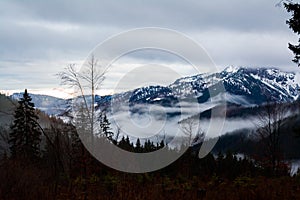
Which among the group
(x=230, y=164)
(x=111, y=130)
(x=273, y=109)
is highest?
(x=273, y=109)

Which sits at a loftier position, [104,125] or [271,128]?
[271,128]

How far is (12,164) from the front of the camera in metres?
9.91

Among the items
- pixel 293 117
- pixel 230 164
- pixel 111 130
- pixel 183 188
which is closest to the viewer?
pixel 183 188

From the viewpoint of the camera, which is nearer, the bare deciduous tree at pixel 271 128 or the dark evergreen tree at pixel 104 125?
the dark evergreen tree at pixel 104 125

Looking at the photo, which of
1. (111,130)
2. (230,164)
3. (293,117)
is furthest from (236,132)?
(111,130)

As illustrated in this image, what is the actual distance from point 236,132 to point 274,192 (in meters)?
156

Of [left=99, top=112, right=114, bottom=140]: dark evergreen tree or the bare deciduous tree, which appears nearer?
[left=99, top=112, right=114, bottom=140]: dark evergreen tree

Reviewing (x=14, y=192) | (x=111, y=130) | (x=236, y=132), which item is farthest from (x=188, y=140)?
(x=236, y=132)

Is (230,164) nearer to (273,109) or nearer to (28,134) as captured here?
(273,109)

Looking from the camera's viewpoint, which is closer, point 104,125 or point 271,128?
point 104,125

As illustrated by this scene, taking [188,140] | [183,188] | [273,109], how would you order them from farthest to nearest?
[273,109]
[188,140]
[183,188]

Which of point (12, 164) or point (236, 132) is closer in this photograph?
point (12, 164)

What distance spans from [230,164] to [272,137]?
1528 cm

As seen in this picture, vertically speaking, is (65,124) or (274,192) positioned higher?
Answer: (65,124)
